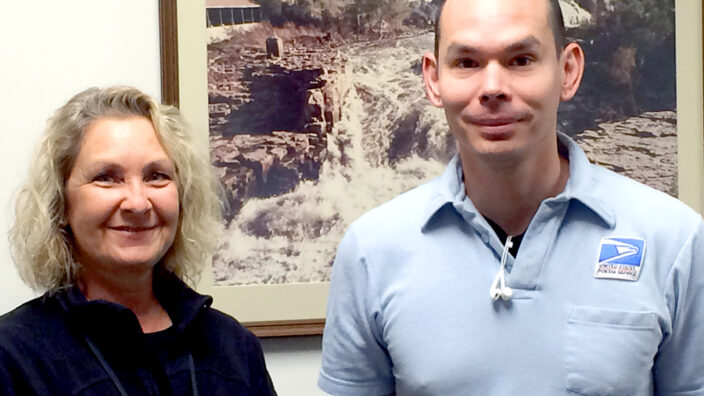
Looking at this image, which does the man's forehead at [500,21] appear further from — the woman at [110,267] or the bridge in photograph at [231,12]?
the bridge in photograph at [231,12]

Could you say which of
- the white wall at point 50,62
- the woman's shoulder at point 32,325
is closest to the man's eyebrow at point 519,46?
the woman's shoulder at point 32,325

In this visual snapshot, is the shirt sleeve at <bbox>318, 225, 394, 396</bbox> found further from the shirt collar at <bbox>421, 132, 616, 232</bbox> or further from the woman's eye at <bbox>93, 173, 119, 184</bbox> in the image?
the woman's eye at <bbox>93, 173, 119, 184</bbox>

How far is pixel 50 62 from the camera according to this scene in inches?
74.4

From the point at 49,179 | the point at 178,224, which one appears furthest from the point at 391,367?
the point at 49,179

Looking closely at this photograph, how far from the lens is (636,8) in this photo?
6.98 feet

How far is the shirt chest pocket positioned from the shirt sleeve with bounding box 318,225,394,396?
0.30 meters

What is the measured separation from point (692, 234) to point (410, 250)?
0.42 meters

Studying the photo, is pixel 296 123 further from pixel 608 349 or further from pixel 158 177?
pixel 608 349

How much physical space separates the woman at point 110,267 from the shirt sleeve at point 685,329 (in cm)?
72

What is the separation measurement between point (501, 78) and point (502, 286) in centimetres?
31

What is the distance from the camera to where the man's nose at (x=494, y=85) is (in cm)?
116

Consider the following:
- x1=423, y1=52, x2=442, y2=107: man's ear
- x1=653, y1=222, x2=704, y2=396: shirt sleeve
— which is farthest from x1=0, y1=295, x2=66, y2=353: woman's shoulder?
x1=653, y1=222, x2=704, y2=396: shirt sleeve

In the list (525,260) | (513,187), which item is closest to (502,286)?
(525,260)

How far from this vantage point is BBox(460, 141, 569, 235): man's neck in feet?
4.03
